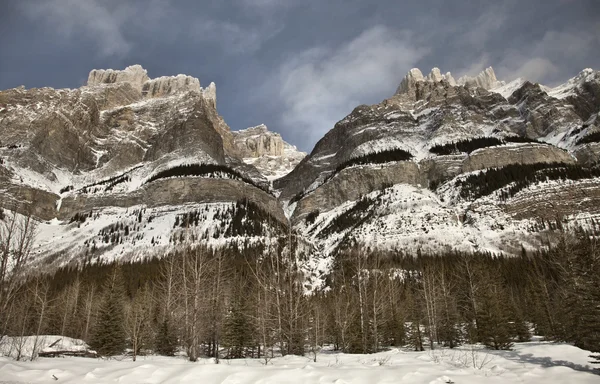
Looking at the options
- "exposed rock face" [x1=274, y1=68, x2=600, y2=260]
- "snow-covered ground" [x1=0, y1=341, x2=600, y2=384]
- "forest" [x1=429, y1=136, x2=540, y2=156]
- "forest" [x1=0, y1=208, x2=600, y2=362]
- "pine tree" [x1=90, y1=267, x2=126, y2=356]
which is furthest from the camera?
"forest" [x1=429, y1=136, x2=540, y2=156]

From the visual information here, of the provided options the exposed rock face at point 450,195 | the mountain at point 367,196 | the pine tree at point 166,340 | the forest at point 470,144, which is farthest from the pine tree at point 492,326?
Answer: the forest at point 470,144

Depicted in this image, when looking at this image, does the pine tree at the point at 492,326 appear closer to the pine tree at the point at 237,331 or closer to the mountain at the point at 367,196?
the pine tree at the point at 237,331

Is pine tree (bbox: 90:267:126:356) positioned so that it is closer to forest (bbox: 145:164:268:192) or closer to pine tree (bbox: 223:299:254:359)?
pine tree (bbox: 223:299:254:359)

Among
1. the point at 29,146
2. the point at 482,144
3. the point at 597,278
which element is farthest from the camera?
the point at 29,146

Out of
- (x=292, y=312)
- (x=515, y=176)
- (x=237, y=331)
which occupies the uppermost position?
(x=515, y=176)

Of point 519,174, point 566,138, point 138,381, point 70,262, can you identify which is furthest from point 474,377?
point 566,138

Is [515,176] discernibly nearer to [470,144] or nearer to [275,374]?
[470,144]

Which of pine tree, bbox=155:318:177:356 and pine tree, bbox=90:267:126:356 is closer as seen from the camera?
pine tree, bbox=90:267:126:356

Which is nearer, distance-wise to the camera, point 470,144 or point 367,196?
point 367,196

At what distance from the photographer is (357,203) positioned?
146 meters

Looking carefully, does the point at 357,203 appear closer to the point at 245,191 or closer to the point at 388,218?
the point at 388,218

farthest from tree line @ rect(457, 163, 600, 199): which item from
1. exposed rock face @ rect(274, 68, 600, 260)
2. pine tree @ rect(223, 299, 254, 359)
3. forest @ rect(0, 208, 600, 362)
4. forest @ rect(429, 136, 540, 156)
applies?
pine tree @ rect(223, 299, 254, 359)

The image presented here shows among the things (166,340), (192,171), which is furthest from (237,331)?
(192,171)

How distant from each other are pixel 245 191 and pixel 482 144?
4281 inches
